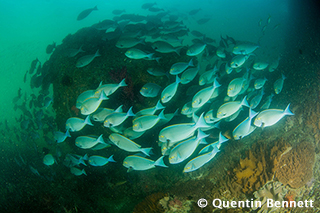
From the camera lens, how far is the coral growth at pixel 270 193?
3.43 metres

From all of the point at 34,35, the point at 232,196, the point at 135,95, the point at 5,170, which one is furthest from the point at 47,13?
the point at 232,196

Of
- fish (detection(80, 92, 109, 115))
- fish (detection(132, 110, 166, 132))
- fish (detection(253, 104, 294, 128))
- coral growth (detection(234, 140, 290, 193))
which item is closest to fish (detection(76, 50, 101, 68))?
fish (detection(80, 92, 109, 115))

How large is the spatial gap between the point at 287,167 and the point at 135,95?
15.7 ft

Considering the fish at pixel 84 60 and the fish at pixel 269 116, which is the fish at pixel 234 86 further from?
the fish at pixel 84 60

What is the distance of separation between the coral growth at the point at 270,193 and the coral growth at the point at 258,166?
140mm

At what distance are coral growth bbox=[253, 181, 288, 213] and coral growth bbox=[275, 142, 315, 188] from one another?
0.19 metres

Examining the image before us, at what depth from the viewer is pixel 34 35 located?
45969mm

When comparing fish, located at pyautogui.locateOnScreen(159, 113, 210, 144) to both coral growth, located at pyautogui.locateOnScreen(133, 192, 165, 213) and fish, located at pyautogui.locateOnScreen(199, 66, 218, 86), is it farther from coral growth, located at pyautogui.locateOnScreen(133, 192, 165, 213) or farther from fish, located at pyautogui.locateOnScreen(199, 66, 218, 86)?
coral growth, located at pyautogui.locateOnScreen(133, 192, 165, 213)

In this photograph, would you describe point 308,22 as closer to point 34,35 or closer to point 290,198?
point 290,198

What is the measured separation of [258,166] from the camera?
3.71m

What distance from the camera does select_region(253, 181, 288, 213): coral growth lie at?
3432mm

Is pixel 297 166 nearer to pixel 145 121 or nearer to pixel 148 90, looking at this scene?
pixel 145 121

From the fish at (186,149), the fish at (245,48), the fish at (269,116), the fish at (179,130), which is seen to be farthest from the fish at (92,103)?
the fish at (245,48)

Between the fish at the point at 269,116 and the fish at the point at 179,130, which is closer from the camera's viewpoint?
the fish at the point at 179,130
